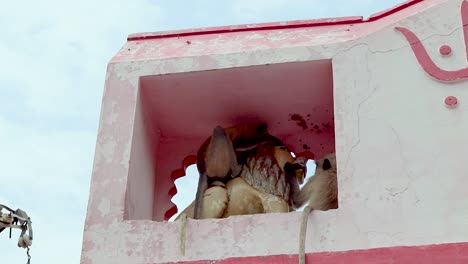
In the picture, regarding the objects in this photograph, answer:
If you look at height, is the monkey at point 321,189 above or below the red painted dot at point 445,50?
below

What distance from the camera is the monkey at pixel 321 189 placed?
723 cm

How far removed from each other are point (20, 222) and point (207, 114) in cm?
144

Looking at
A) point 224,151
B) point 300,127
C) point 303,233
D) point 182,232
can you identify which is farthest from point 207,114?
point 303,233

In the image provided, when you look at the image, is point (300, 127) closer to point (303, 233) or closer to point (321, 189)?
point (321, 189)

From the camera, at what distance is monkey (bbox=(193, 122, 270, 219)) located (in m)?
7.57

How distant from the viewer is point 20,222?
24.3 ft

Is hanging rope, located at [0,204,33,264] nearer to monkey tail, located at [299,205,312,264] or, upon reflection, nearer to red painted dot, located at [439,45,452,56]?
monkey tail, located at [299,205,312,264]

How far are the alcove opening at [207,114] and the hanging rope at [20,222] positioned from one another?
71 cm

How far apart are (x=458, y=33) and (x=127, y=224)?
229 centimetres

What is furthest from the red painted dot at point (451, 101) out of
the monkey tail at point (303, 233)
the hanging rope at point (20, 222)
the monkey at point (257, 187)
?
the hanging rope at point (20, 222)

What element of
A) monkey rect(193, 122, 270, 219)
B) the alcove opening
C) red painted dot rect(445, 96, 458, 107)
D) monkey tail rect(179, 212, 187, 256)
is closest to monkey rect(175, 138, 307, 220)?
monkey rect(193, 122, 270, 219)

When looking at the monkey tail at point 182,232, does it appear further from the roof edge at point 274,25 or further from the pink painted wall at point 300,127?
the roof edge at point 274,25

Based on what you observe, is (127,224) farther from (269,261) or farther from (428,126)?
(428,126)

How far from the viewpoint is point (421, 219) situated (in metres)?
6.43
